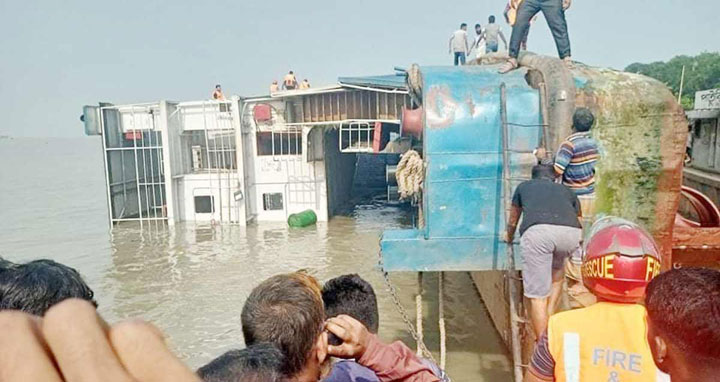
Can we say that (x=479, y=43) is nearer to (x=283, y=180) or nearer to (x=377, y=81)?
(x=377, y=81)

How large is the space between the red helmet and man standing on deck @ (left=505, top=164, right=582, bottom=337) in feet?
6.26

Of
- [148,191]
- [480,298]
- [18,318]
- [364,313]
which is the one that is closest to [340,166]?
[148,191]

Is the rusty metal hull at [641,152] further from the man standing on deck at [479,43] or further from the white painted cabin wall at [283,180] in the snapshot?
the white painted cabin wall at [283,180]

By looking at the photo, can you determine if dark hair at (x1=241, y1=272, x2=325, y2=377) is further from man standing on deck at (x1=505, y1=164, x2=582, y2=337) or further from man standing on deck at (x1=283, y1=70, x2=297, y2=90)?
man standing on deck at (x1=283, y1=70, x2=297, y2=90)

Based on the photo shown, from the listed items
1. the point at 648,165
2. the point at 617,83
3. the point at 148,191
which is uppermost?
the point at 617,83

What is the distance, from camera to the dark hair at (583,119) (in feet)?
14.7

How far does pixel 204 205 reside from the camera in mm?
18062

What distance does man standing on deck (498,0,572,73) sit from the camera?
566 centimetres

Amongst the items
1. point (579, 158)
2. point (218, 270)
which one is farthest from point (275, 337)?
point (218, 270)

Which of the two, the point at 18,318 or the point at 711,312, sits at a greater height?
the point at 18,318

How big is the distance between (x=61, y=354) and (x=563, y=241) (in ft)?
12.8

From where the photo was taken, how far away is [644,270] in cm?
195

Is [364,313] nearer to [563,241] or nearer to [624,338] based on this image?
[624,338]

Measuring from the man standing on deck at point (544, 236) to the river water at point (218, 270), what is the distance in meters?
2.96
